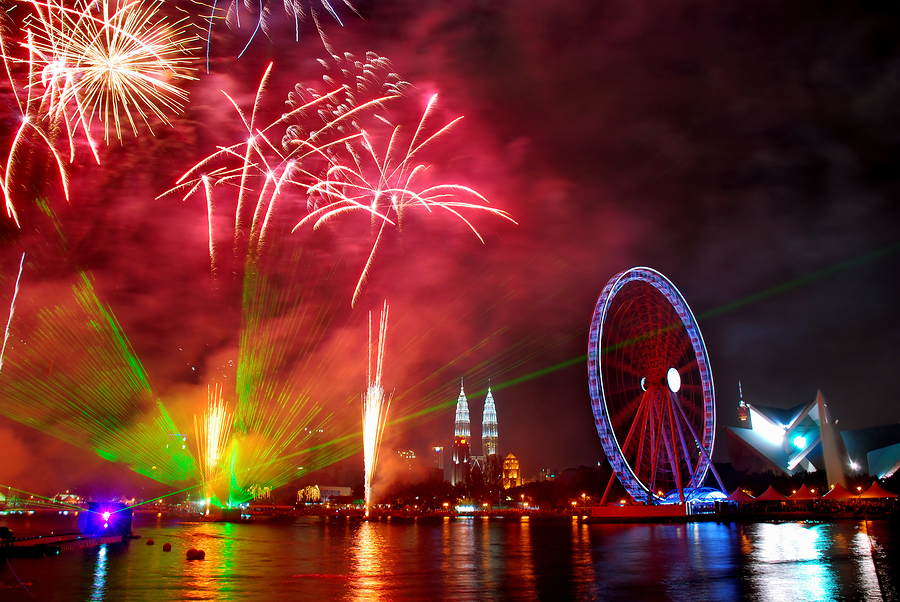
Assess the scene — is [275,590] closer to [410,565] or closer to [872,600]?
[410,565]

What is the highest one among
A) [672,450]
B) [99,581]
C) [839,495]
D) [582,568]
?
[672,450]

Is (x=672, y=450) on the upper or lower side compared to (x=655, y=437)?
lower

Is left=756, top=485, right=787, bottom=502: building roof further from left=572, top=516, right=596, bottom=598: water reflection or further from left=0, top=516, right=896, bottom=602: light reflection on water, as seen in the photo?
left=572, top=516, right=596, bottom=598: water reflection

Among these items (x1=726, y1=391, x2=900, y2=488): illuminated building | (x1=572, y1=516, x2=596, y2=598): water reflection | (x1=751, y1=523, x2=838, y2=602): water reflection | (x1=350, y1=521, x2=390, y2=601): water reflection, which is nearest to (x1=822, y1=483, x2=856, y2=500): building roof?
(x1=726, y1=391, x2=900, y2=488): illuminated building

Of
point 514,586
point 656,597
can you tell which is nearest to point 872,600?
point 656,597

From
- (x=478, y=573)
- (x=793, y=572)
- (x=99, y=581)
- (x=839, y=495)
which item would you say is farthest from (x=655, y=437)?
(x=99, y=581)

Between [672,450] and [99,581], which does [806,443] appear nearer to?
[672,450]

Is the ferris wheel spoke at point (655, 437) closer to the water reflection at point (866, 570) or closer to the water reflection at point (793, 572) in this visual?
the water reflection at point (793, 572)

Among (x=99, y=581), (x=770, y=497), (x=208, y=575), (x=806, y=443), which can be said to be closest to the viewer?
(x=99, y=581)
